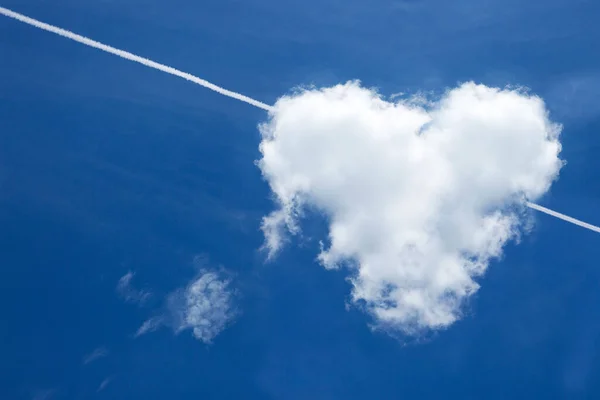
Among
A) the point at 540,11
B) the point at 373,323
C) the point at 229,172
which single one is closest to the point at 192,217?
the point at 229,172

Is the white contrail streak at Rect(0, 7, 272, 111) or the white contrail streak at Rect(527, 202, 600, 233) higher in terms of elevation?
the white contrail streak at Rect(527, 202, 600, 233)

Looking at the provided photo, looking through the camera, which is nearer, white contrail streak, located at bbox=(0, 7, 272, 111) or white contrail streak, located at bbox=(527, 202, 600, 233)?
white contrail streak, located at bbox=(527, 202, 600, 233)

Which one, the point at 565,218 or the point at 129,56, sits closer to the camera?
the point at 565,218

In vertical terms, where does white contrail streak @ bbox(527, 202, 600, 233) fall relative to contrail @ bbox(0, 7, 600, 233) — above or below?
above

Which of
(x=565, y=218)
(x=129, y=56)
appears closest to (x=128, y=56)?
(x=129, y=56)

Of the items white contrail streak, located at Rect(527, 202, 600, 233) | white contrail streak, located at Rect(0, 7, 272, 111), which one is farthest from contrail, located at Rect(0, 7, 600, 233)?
white contrail streak, located at Rect(527, 202, 600, 233)

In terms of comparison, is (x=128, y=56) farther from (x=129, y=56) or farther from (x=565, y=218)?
(x=565, y=218)

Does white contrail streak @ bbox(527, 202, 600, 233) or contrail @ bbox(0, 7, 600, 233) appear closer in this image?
white contrail streak @ bbox(527, 202, 600, 233)

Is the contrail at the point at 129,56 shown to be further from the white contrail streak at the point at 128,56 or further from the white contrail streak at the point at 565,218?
the white contrail streak at the point at 565,218

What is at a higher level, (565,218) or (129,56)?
(565,218)

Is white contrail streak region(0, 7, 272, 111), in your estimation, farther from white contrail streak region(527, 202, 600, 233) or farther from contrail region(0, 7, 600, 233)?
white contrail streak region(527, 202, 600, 233)
